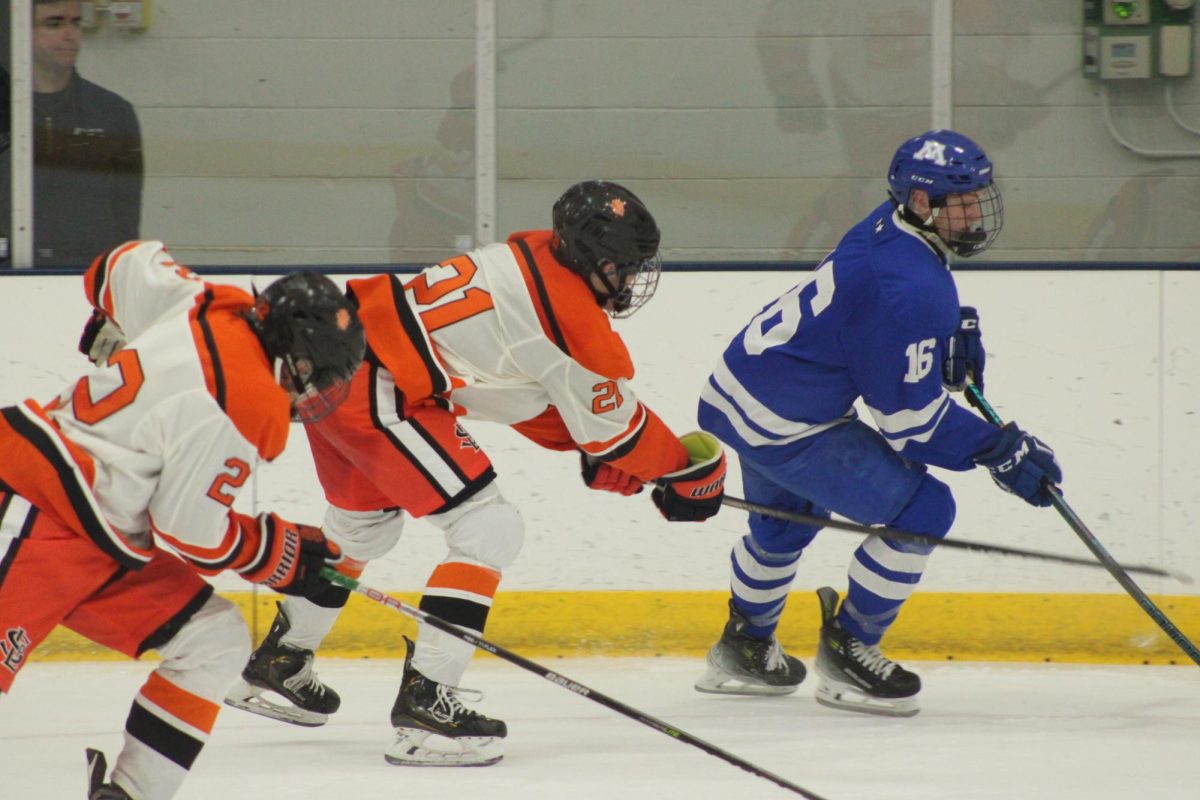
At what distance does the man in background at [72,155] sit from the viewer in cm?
432

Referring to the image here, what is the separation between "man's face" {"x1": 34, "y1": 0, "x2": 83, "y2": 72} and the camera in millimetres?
4312

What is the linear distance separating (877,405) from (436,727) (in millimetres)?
1163

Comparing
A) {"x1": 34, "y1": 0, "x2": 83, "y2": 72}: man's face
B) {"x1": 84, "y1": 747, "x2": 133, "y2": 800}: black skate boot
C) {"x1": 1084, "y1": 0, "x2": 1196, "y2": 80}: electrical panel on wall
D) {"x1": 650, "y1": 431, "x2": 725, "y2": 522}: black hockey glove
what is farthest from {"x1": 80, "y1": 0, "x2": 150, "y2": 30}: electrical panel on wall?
{"x1": 1084, "y1": 0, "x2": 1196, "y2": 80}: electrical panel on wall

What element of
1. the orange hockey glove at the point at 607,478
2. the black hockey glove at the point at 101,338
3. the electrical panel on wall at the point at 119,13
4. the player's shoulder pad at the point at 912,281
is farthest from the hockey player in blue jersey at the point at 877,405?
the electrical panel on wall at the point at 119,13

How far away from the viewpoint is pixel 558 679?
281 centimetres

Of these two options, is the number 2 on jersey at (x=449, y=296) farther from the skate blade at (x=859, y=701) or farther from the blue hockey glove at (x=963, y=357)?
the skate blade at (x=859, y=701)

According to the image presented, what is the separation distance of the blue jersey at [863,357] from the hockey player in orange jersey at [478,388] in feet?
1.15

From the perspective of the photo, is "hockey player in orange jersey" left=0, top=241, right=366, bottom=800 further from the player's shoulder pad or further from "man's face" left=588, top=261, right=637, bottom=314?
the player's shoulder pad

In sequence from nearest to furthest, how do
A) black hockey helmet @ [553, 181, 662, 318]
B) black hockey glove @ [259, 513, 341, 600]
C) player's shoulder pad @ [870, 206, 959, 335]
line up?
1. black hockey glove @ [259, 513, 341, 600]
2. black hockey helmet @ [553, 181, 662, 318]
3. player's shoulder pad @ [870, 206, 959, 335]

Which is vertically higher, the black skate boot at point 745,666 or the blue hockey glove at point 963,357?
the blue hockey glove at point 963,357

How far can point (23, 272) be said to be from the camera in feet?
13.8

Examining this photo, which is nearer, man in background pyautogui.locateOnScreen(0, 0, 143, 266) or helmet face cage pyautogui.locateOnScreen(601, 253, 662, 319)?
helmet face cage pyautogui.locateOnScreen(601, 253, 662, 319)

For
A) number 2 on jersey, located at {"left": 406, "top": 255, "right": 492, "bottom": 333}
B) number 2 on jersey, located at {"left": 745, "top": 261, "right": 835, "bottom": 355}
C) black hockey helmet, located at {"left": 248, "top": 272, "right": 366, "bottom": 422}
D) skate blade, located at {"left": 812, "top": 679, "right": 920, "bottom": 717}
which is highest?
black hockey helmet, located at {"left": 248, "top": 272, "right": 366, "bottom": 422}

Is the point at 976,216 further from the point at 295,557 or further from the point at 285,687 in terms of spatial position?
the point at 285,687
